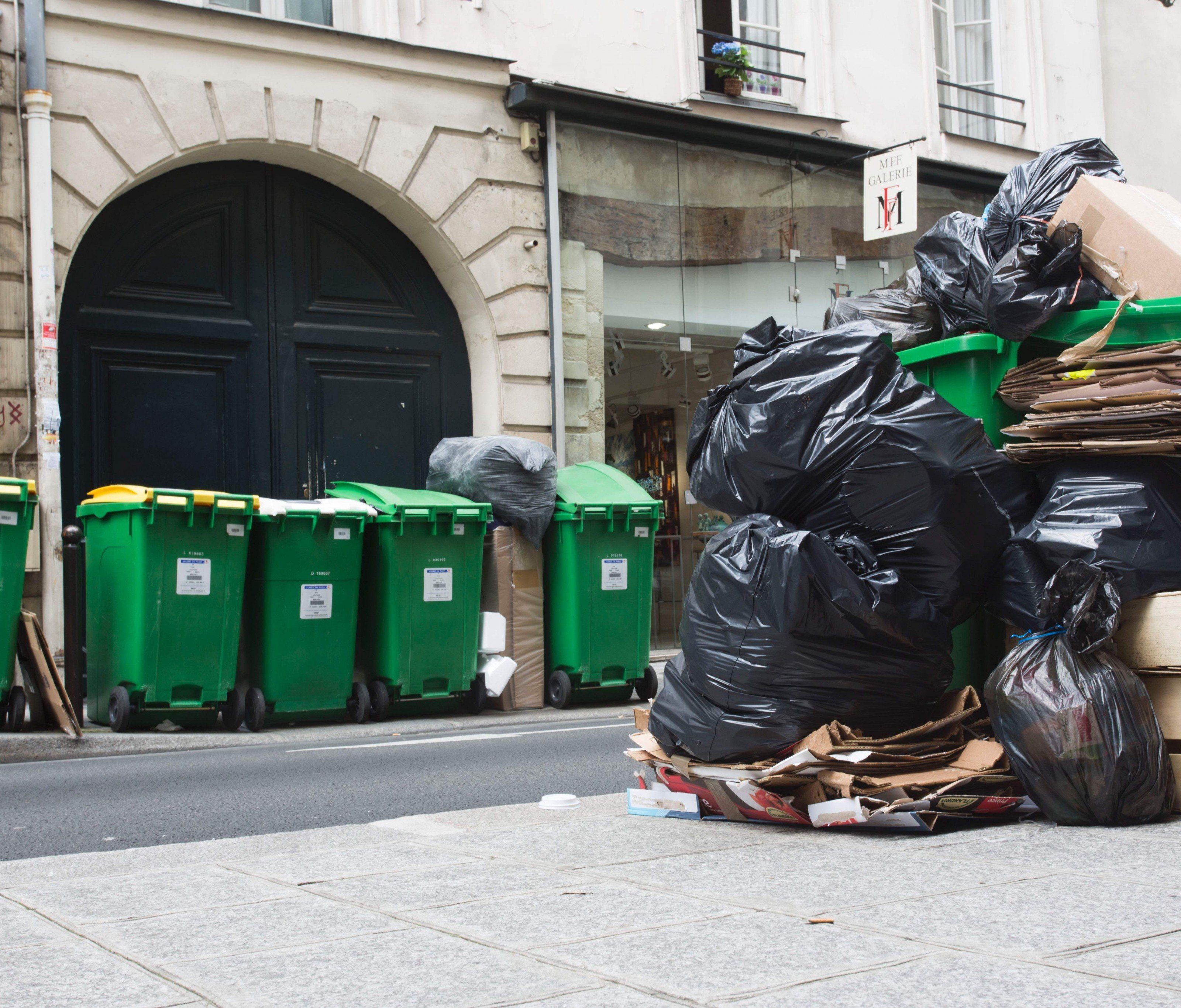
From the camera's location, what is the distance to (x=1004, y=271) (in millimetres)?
4211

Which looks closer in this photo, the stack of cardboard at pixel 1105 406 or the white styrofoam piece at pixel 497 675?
the stack of cardboard at pixel 1105 406

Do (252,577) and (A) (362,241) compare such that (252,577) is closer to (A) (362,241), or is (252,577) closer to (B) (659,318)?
(A) (362,241)

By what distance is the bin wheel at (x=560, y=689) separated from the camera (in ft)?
29.6

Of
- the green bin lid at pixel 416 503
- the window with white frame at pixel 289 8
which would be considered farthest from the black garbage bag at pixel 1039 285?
the window with white frame at pixel 289 8

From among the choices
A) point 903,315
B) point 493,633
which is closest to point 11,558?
point 493,633

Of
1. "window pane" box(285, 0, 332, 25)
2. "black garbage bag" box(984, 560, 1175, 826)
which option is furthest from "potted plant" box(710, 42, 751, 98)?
"black garbage bag" box(984, 560, 1175, 826)

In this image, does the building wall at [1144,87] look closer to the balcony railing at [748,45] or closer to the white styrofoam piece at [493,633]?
the balcony railing at [748,45]

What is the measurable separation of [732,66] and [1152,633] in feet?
35.4

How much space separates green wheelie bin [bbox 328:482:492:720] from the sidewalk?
4422 mm

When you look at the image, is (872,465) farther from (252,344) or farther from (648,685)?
(252,344)

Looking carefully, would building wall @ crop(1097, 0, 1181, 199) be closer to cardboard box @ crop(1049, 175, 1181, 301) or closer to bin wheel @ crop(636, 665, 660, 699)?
bin wheel @ crop(636, 665, 660, 699)

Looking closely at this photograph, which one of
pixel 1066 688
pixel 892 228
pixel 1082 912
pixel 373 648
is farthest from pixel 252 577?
pixel 892 228

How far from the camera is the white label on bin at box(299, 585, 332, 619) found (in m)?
8.05

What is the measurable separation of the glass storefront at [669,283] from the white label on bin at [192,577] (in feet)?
16.1
